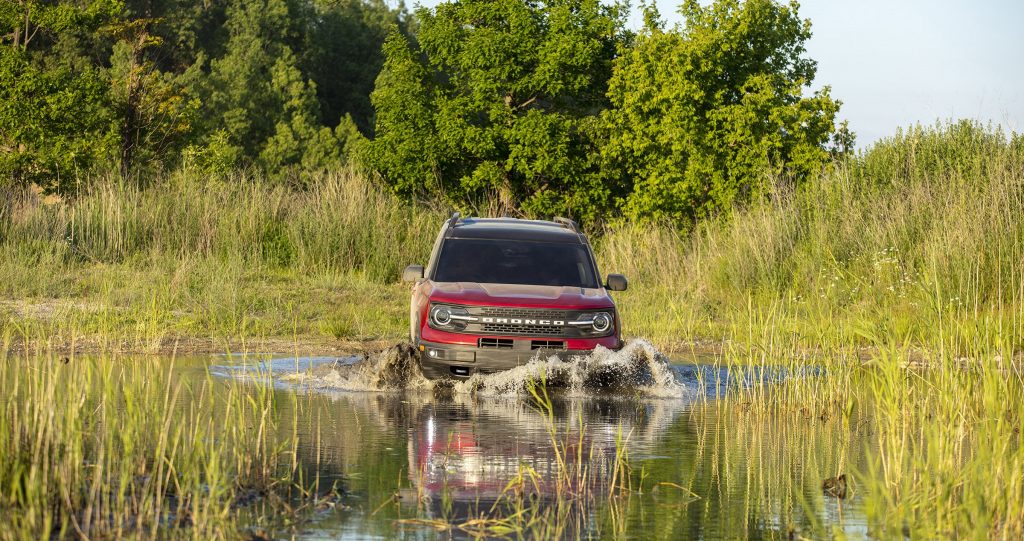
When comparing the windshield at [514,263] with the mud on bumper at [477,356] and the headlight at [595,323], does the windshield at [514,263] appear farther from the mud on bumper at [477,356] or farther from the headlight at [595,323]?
the mud on bumper at [477,356]

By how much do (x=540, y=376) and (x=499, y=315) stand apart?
71 cm

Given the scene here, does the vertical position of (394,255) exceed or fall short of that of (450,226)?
it falls short

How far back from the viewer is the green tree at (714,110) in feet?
138

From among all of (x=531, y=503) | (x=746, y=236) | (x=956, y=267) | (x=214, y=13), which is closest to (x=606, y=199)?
(x=746, y=236)

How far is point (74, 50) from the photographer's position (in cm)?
7325

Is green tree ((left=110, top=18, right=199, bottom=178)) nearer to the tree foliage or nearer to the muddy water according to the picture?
the tree foliage

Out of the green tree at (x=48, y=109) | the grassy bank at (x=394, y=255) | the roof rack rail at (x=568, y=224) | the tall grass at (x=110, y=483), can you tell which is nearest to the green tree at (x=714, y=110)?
the grassy bank at (x=394, y=255)

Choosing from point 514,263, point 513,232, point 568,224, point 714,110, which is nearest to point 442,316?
point 514,263

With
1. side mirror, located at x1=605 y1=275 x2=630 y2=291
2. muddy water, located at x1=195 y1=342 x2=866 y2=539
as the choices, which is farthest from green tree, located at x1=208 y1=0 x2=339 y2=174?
muddy water, located at x1=195 y1=342 x2=866 y2=539

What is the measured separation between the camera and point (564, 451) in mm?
9906

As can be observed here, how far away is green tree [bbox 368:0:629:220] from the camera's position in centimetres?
4675

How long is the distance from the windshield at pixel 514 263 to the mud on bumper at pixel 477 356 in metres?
1.19

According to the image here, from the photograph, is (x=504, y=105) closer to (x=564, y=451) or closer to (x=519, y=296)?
(x=519, y=296)

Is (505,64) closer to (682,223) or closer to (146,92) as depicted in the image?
(682,223)
